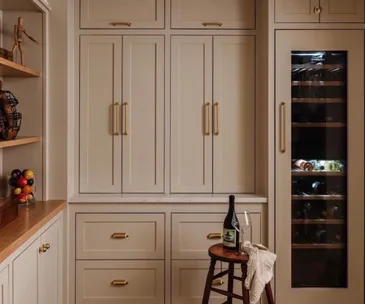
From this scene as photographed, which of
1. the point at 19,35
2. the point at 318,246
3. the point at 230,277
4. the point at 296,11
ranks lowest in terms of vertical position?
the point at 230,277

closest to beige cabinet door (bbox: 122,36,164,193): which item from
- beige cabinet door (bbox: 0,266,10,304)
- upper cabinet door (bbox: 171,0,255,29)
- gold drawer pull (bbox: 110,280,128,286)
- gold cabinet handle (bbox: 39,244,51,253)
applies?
upper cabinet door (bbox: 171,0,255,29)

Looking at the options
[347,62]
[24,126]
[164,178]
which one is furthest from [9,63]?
[347,62]

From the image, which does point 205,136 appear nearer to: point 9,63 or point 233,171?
point 233,171

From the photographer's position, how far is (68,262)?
2.83 m

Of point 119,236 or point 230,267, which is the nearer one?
point 230,267

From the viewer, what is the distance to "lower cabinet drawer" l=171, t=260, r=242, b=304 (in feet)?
9.49

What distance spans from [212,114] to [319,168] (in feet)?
2.63

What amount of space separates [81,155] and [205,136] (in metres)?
0.87

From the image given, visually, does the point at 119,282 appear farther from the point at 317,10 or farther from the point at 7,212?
the point at 317,10

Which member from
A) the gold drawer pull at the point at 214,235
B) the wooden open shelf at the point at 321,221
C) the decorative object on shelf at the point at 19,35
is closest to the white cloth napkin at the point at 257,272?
the gold drawer pull at the point at 214,235

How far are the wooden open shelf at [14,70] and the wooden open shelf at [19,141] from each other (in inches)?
15.0

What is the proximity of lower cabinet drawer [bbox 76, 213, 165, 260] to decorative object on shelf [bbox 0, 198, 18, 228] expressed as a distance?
0.62m

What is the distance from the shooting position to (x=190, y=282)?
2900 mm

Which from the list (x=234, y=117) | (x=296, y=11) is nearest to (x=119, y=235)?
(x=234, y=117)
